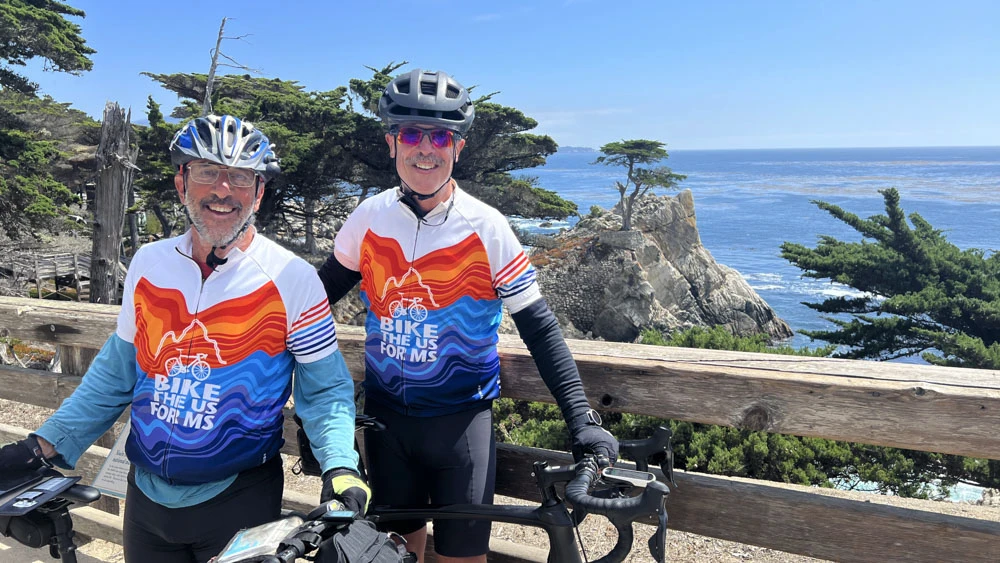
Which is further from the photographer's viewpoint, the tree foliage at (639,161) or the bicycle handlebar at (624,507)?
the tree foliage at (639,161)

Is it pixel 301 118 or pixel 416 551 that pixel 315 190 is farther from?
pixel 416 551

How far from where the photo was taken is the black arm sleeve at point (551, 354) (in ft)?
7.72

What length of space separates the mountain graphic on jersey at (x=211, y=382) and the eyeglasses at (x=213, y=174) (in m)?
0.36

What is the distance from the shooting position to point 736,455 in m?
6.33

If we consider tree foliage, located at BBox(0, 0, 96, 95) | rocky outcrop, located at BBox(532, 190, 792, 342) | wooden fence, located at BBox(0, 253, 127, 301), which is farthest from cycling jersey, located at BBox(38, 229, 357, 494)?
rocky outcrop, located at BBox(532, 190, 792, 342)

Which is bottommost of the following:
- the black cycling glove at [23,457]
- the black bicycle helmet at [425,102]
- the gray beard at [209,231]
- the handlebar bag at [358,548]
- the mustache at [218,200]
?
the black cycling glove at [23,457]

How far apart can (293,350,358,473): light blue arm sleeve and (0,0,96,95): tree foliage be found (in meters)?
21.5

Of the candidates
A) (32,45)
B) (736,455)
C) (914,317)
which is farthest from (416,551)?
(32,45)

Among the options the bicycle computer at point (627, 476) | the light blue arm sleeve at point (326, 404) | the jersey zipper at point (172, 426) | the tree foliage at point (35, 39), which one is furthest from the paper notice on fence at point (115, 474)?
the tree foliage at point (35, 39)

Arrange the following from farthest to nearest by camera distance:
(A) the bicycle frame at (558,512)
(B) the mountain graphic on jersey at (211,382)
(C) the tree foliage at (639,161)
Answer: (C) the tree foliage at (639,161) → (B) the mountain graphic on jersey at (211,382) → (A) the bicycle frame at (558,512)

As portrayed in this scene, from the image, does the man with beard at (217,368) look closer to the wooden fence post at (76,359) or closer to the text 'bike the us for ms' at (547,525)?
the text 'bike the us for ms' at (547,525)

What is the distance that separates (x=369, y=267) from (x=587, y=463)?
3.79 ft

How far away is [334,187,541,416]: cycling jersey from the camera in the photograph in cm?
253

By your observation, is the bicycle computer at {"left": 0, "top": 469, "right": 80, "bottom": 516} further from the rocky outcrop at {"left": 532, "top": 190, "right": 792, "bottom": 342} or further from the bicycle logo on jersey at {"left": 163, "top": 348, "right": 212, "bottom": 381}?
the rocky outcrop at {"left": 532, "top": 190, "right": 792, "bottom": 342}
